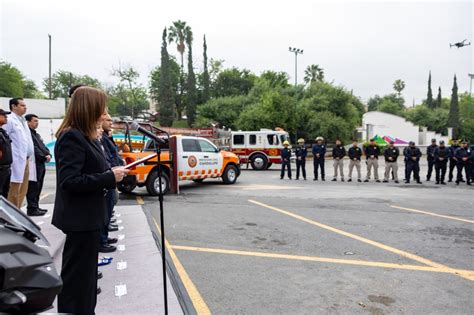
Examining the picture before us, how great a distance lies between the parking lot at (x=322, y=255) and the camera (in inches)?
153

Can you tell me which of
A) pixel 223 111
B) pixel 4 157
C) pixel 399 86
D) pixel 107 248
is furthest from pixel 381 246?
pixel 399 86

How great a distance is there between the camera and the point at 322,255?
17.8 feet

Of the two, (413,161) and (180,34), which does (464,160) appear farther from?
(180,34)

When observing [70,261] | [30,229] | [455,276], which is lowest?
[455,276]

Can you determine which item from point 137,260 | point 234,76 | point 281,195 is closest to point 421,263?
point 137,260

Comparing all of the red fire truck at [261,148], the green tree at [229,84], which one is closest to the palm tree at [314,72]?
the green tree at [229,84]

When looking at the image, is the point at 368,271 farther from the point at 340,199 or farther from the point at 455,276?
the point at 340,199

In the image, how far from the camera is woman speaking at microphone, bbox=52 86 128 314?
2514mm

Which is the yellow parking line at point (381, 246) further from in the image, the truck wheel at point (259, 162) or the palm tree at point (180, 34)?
the palm tree at point (180, 34)

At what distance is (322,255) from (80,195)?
150 inches

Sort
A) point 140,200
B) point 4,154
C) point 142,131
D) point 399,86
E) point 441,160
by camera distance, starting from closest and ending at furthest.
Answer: point 142,131 < point 4,154 < point 140,200 < point 441,160 < point 399,86

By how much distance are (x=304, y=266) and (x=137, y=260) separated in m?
2.17

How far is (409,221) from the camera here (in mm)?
7789

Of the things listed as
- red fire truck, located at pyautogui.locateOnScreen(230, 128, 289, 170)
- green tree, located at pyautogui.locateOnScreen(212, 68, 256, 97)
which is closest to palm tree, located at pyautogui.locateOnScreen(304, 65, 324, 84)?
green tree, located at pyautogui.locateOnScreen(212, 68, 256, 97)
